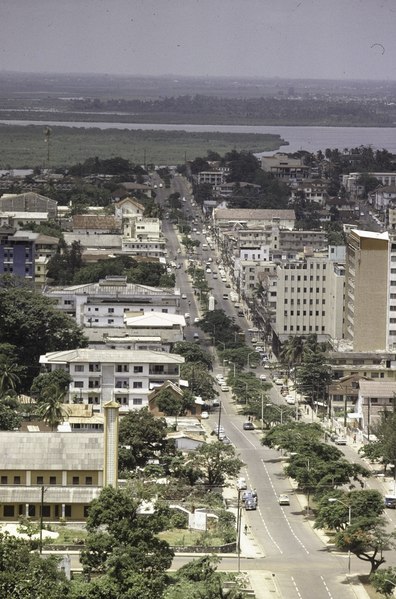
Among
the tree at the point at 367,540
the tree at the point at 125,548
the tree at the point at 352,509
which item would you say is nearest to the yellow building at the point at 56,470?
the tree at the point at 125,548

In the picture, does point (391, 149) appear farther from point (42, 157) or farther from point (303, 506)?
point (303, 506)

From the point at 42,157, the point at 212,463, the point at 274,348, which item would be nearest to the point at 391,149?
the point at 42,157

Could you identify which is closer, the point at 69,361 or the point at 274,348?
the point at 69,361

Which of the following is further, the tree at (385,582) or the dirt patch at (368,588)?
the dirt patch at (368,588)

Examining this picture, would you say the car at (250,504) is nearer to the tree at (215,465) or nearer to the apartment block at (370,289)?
the tree at (215,465)

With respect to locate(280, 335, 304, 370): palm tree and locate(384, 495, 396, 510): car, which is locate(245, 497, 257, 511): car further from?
locate(280, 335, 304, 370): palm tree

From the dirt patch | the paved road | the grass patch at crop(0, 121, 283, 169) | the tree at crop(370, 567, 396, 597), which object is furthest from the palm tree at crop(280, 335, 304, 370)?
the grass patch at crop(0, 121, 283, 169)
